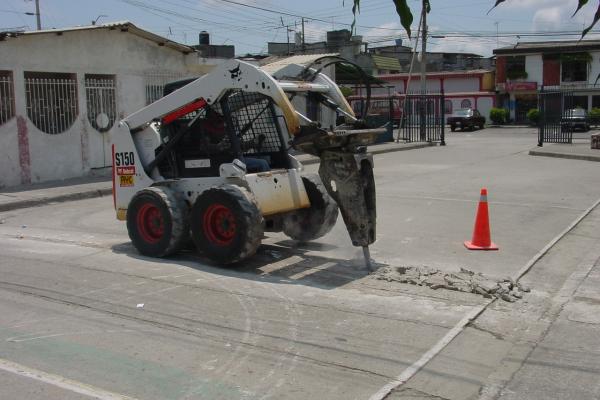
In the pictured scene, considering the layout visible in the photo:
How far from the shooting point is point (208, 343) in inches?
209

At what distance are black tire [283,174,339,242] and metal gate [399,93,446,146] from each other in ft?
75.2

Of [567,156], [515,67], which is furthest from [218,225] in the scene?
[515,67]

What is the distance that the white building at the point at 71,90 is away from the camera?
629 inches

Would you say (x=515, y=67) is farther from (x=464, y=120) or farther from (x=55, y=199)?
(x=55, y=199)

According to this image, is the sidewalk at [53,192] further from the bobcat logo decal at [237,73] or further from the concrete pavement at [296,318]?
the bobcat logo decal at [237,73]

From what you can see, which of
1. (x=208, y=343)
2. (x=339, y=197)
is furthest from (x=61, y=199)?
(x=208, y=343)

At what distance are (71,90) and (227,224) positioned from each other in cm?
1157

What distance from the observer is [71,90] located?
57.5 feet

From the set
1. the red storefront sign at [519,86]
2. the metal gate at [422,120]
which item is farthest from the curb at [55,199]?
the red storefront sign at [519,86]

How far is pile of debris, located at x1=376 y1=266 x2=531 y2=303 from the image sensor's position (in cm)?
667

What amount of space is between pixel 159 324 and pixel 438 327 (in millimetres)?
2418

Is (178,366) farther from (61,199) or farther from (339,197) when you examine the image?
(61,199)

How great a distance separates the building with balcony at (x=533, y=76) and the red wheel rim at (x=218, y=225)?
50.5 meters

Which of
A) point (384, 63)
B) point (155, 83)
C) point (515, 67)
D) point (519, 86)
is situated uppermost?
point (384, 63)
